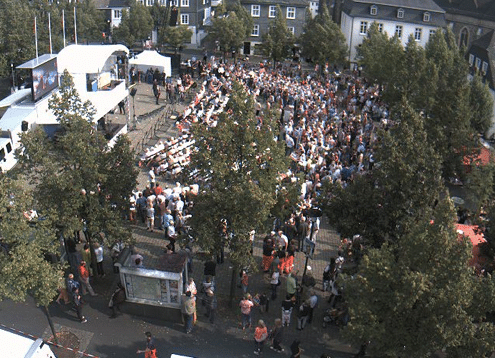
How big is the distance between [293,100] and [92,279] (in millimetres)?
22101

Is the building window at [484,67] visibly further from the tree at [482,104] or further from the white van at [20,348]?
the white van at [20,348]

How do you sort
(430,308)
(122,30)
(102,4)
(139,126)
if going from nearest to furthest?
(430,308)
(139,126)
(122,30)
(102,4)

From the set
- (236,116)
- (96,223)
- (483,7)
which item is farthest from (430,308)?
(483,7)

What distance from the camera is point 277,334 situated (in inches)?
566

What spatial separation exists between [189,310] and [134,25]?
160 ft

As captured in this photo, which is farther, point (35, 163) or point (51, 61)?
point (51, 61)

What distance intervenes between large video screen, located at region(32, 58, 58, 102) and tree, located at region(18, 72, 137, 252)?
12.9 m

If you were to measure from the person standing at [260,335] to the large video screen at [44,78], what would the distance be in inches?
770

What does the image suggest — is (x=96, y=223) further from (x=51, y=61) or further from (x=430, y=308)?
(x=51, y=61)

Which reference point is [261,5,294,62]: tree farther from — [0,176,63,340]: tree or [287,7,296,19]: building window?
[0,176,63,340]: tree

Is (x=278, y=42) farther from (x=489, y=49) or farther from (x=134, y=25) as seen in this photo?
(x=489, y=49)

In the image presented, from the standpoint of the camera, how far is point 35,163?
14703 millimetres

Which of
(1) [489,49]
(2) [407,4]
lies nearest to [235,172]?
(1) [489,49]

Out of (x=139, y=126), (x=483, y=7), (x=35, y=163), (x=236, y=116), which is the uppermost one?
(x=483, y=7)
